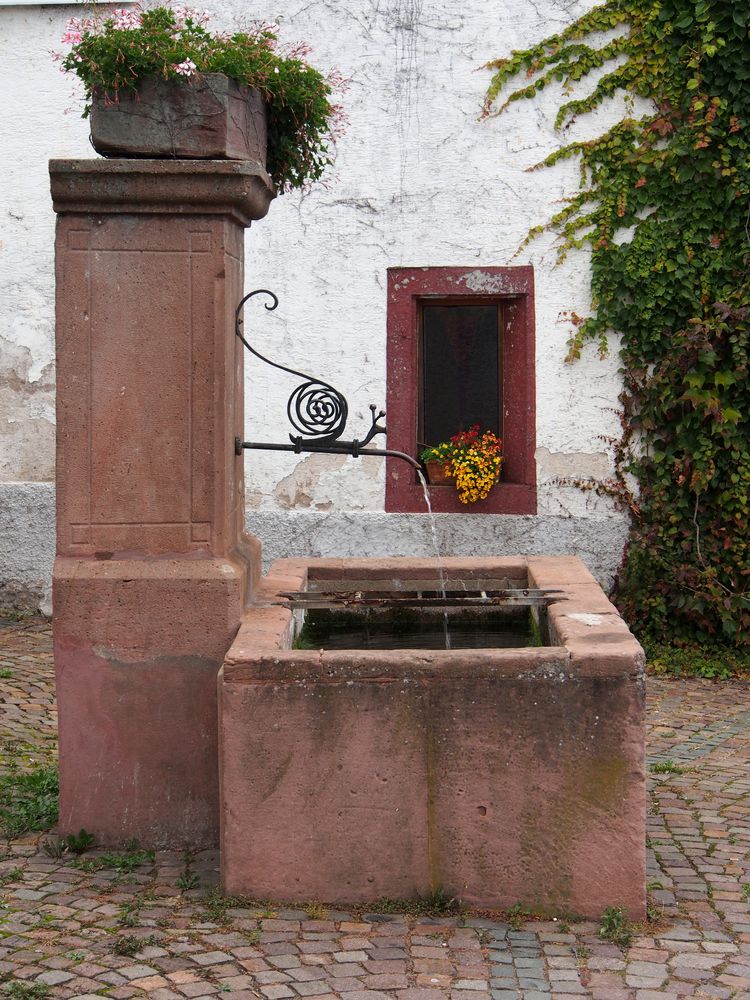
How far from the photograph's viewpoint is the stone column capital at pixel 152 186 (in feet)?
Result: 13.7

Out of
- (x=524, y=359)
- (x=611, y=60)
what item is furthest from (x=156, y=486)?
(x=611, y=60)

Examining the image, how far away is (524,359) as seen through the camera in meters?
8.20

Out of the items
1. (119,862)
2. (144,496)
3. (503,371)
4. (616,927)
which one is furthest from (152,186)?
(503,371)

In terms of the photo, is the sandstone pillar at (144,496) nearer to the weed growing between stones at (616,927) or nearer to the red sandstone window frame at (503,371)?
the weed growing between stones at (616,927)

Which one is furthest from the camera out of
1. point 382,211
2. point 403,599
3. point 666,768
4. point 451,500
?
point 451,500

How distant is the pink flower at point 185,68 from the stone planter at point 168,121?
2.8 inches

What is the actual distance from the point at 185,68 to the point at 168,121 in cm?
20

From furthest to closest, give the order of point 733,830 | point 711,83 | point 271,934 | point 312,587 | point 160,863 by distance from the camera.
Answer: point 711,83 → point 312,587 → point 733,830 → point 160,863 → point 271,934

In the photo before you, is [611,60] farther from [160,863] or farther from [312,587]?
[160,863]

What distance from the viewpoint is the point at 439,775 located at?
12.2 ft

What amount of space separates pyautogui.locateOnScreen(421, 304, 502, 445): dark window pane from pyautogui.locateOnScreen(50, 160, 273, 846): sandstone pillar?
4.27 m

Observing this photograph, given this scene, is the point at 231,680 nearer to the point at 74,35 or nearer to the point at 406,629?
the point at 406,629

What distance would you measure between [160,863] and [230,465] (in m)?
1.38

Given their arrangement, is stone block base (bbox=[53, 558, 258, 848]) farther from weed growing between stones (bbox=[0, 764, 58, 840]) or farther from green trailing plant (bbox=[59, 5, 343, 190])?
green trailing plant (bbox=[59, 5, 343, 190])
